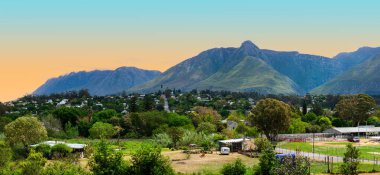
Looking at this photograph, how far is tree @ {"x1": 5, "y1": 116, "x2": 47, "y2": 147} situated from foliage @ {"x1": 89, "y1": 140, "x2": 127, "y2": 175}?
34.2 metres

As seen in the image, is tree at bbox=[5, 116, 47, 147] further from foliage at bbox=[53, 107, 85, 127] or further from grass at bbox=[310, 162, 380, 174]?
foliage at bbox=[53, 107, 85, 127]

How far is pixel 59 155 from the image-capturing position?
2618 inches

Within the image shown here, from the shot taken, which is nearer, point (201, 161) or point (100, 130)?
point (201, 161)

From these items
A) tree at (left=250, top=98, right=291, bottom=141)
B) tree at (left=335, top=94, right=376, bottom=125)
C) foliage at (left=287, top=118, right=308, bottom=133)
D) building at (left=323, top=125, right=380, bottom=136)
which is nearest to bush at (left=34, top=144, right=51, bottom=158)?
tree at (left=250, top=98, right=291, bottom=141)

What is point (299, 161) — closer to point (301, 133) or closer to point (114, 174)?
point (114, 174)

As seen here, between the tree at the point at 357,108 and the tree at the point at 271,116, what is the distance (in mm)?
40786

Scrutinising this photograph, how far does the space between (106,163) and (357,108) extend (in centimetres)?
9136

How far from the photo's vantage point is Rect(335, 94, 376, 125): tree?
11588 centimetres

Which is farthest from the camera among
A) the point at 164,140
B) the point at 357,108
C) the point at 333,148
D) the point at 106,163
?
the point at 357,108

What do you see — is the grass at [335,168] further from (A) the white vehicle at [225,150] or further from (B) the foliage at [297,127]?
(B) the foliage at [297,127]

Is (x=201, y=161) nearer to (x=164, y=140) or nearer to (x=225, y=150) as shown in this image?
(x=225, y=150)

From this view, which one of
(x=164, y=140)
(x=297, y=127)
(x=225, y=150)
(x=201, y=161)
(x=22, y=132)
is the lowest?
(x=201, y=161)

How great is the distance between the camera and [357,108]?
117m

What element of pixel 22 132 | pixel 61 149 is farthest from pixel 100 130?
pixel 61 149
